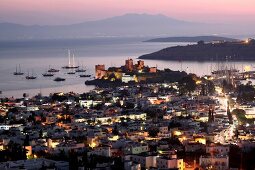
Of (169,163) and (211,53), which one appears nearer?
(169,163)

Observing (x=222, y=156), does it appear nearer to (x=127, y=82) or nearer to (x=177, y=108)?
(x=177, y=108)

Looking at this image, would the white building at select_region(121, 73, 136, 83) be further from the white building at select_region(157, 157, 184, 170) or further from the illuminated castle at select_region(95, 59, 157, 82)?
the white building at select_region(157, 157, 184, 170)

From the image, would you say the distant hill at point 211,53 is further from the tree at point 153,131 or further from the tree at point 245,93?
the tree at point 153,131

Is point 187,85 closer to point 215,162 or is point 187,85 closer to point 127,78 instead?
point 127,78

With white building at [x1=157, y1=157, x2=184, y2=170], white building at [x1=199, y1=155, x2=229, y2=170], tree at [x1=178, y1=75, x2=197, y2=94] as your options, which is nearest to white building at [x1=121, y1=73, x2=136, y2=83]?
tree at [x1=178, y1=75, x2=197, y2=94]

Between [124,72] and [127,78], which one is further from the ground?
[124,72]

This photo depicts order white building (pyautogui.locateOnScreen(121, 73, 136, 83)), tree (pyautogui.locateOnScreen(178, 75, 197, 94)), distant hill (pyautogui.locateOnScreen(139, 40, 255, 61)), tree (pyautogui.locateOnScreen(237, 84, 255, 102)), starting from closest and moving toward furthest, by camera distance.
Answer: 1. tree (pyautogui.locateOnScreen(237, 84, 255, 102))
2. tree (pyautogui.locateOnScreen(178, 75, 197, 94))
3. white building (pyautogui.locateOnScreen(121, 73, 136, 83))
4. distant hill (pyautogui.locateOnScreen(139, 40, 255, 61))

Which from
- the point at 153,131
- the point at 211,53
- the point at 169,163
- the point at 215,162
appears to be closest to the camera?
the point at 169,163

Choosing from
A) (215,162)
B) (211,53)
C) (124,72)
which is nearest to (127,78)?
(124,72)

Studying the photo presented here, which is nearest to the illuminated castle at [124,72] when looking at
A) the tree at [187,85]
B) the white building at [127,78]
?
the white building at [127,78]
